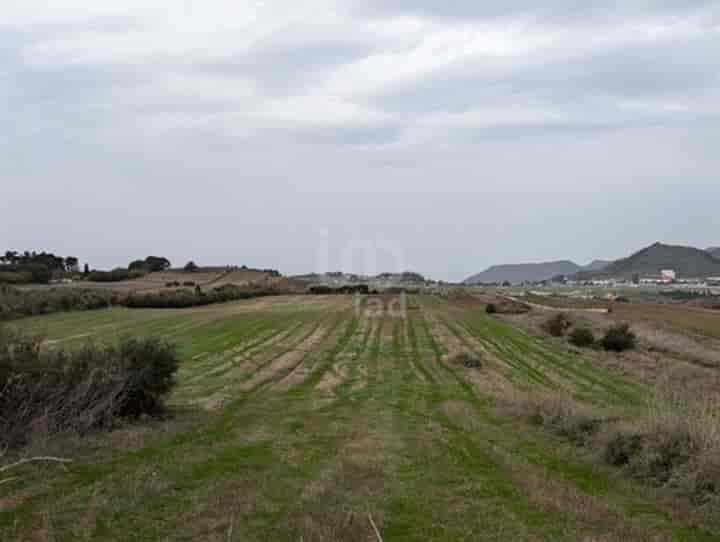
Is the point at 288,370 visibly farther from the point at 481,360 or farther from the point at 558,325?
the point at 558,325

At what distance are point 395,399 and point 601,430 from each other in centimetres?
869

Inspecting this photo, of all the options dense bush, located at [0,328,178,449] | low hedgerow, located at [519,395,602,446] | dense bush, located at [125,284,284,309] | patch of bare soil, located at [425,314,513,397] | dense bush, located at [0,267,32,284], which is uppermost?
dense bush, located at [0,267,32,284]

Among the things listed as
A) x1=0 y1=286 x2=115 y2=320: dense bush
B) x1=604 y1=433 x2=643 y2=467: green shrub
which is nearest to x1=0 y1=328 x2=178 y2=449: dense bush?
x1=604 y1=433 x2=643 y2=467: green shrub

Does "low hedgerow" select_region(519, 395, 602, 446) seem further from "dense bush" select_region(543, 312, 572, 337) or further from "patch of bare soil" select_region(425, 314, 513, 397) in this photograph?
"dense bush" select_region(543, 312, 572, 337)

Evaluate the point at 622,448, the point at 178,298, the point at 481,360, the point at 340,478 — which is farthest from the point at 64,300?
the point at 622,448

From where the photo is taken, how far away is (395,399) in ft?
61.2

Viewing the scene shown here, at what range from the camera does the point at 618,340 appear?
121 ft

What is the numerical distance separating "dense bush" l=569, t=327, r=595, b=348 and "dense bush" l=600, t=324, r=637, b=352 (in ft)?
3.54

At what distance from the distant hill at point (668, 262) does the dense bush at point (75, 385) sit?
5888 inches

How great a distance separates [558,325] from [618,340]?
29.5ft

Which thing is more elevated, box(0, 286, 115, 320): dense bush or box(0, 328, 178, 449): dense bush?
box(0, 286, 115, 320): dense bush

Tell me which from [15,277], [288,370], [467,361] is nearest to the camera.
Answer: [288,370]

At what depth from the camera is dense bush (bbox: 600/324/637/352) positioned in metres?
37.0

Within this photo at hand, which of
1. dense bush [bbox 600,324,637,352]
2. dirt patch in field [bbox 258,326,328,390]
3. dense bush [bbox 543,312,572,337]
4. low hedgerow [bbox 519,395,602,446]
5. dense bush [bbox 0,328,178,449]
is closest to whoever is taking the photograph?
dense bush [bbox 0,328,178,449]
